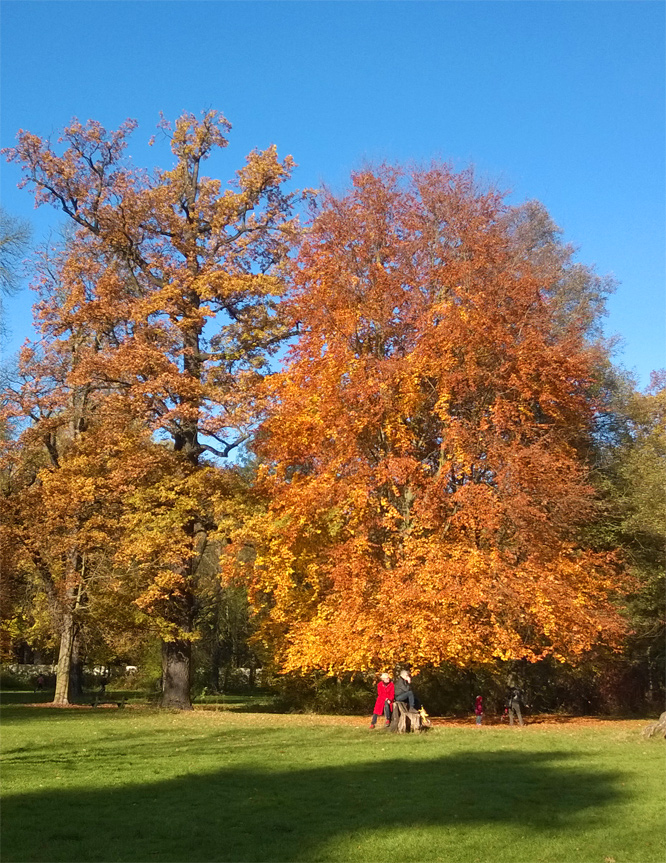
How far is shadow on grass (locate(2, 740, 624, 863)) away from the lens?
315 inches

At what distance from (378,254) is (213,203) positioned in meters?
6.76

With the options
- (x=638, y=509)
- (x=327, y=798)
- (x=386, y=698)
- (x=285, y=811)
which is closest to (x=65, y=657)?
(x=386, y=698)

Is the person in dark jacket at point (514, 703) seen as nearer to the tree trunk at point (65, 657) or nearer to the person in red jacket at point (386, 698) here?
the person in red jacket at point (386, 698)

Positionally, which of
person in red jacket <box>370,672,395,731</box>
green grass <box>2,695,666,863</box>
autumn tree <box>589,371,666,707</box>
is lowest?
green grass <box>2,695,666,863</box>

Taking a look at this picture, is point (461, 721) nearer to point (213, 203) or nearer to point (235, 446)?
point (235, 446)

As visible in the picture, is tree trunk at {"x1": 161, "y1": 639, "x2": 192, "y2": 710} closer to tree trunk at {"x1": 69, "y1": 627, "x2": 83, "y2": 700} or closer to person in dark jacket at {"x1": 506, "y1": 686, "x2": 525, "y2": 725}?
tree trunk at {"x1": 69, "y1": 627, "x2": 83, "y2": 700}

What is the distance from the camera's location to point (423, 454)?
84.2 feet

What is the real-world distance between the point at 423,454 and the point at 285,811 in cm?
1676

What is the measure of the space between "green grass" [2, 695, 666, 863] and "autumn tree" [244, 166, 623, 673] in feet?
15.2

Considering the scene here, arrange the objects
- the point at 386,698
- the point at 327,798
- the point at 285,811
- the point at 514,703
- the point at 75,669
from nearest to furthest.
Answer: the point at 285,811 → the point at 327,798 → the point at 386,698 → the point at 514,703 → the point at 75,669

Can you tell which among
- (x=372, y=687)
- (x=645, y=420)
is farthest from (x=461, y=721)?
(x=645, y=420)

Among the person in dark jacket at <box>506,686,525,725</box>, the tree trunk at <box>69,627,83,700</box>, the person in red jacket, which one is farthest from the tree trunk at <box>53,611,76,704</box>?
the person in dark jacket at <box>506,686,525,725</box>

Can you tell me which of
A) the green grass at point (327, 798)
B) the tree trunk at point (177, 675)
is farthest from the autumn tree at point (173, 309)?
the green grass at point (327, 798)

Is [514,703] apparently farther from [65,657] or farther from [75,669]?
[75,669]
